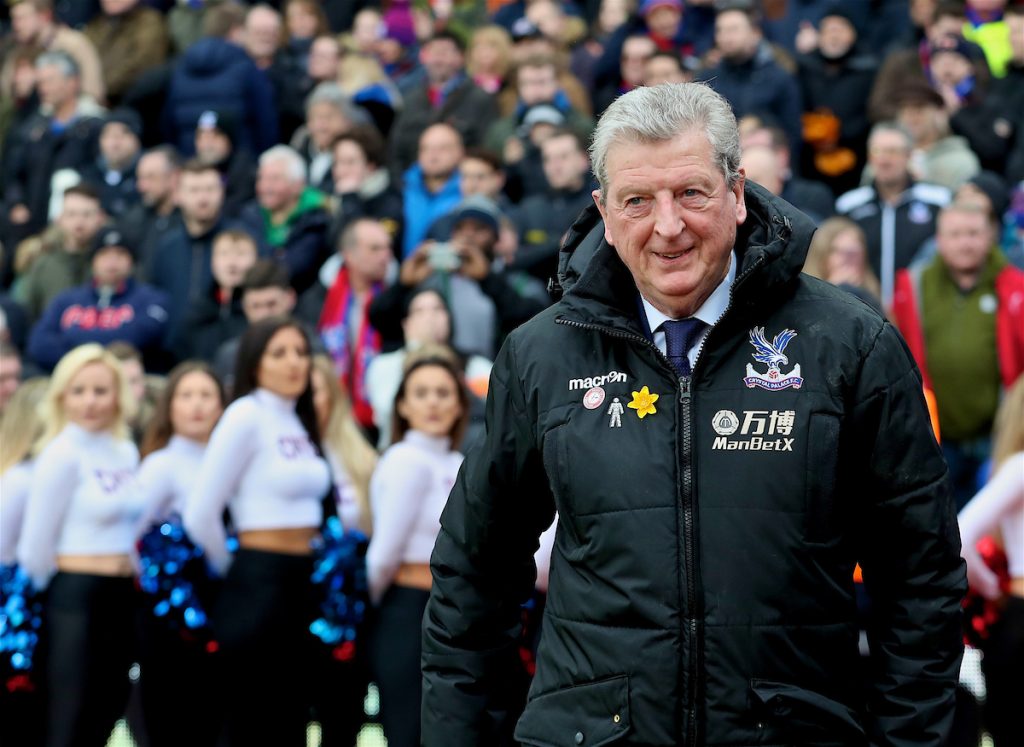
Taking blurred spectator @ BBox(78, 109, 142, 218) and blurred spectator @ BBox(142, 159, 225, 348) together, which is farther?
blurred spectator @ BBox(78, 109, 142, 218)

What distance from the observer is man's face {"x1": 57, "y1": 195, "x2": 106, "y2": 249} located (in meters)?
12.3

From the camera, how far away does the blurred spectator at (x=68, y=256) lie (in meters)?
12.3

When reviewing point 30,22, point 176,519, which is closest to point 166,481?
point 176,519

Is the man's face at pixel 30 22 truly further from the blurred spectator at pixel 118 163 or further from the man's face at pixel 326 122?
the man's face at pixel 326 122

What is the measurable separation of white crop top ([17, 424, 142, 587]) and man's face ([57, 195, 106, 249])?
4712 mm

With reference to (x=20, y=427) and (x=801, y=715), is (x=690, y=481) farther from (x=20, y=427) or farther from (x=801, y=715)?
(x=20, y=427)

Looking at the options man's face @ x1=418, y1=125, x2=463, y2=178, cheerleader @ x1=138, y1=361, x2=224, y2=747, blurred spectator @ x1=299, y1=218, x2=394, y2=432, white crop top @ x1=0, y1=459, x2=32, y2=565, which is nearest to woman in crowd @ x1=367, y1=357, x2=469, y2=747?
cheerleader @ x1=138, y1=361, x2=224, y2=747

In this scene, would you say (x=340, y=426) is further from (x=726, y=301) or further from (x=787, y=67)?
(x=787, y=67)

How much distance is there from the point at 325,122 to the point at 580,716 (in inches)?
402

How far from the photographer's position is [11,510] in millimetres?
7828

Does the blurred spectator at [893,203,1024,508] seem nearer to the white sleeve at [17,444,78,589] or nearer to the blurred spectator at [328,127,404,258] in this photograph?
the blurred spectator at [328,127,404,258]

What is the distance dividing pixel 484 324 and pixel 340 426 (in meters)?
1.72

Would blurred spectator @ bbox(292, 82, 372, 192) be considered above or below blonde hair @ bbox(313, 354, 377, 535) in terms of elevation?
above

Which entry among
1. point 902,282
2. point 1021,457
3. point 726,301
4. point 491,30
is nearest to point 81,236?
point 491,30
